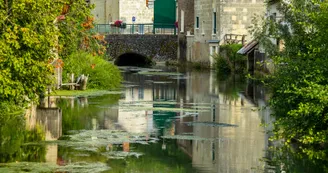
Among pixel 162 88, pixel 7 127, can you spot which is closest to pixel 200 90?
pixel 162 88

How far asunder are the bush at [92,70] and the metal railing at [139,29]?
3361 centimetres

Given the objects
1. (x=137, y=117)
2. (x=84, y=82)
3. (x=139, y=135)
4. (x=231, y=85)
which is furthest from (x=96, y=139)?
(x=231, y=85)

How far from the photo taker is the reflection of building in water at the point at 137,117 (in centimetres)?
2692

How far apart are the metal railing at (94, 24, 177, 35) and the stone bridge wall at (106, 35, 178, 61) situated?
1.64 metres

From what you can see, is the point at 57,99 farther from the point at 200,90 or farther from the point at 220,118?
the point at 200,90

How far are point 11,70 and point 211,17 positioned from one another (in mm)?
45638

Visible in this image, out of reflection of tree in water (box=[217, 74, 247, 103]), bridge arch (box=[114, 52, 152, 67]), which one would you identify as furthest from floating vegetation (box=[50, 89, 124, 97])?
bridge arch (box=[114, 52, 152, 67])

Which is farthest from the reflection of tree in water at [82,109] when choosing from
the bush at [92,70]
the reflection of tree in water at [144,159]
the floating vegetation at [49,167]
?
the floating vegetation at [49,167]

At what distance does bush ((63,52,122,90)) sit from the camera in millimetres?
39781

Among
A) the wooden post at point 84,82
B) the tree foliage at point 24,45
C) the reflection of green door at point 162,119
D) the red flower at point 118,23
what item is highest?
the red flower at point 118,23

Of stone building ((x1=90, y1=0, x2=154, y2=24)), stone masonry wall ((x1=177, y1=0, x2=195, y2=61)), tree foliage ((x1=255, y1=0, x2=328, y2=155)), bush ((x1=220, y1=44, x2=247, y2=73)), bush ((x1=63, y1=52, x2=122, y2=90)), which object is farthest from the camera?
stone building ((x1=90, y1=0, x2=154, y2=24))

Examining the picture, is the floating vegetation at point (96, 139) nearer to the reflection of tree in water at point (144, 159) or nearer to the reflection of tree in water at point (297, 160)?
the reflection of tree in water at point (144, 159)

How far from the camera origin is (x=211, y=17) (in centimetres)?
6384

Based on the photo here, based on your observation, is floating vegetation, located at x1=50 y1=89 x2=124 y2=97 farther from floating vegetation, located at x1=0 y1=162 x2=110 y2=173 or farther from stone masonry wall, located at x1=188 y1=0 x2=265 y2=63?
stone masonry wall, located at x1=188 y1=0 x2=265 y2=63
